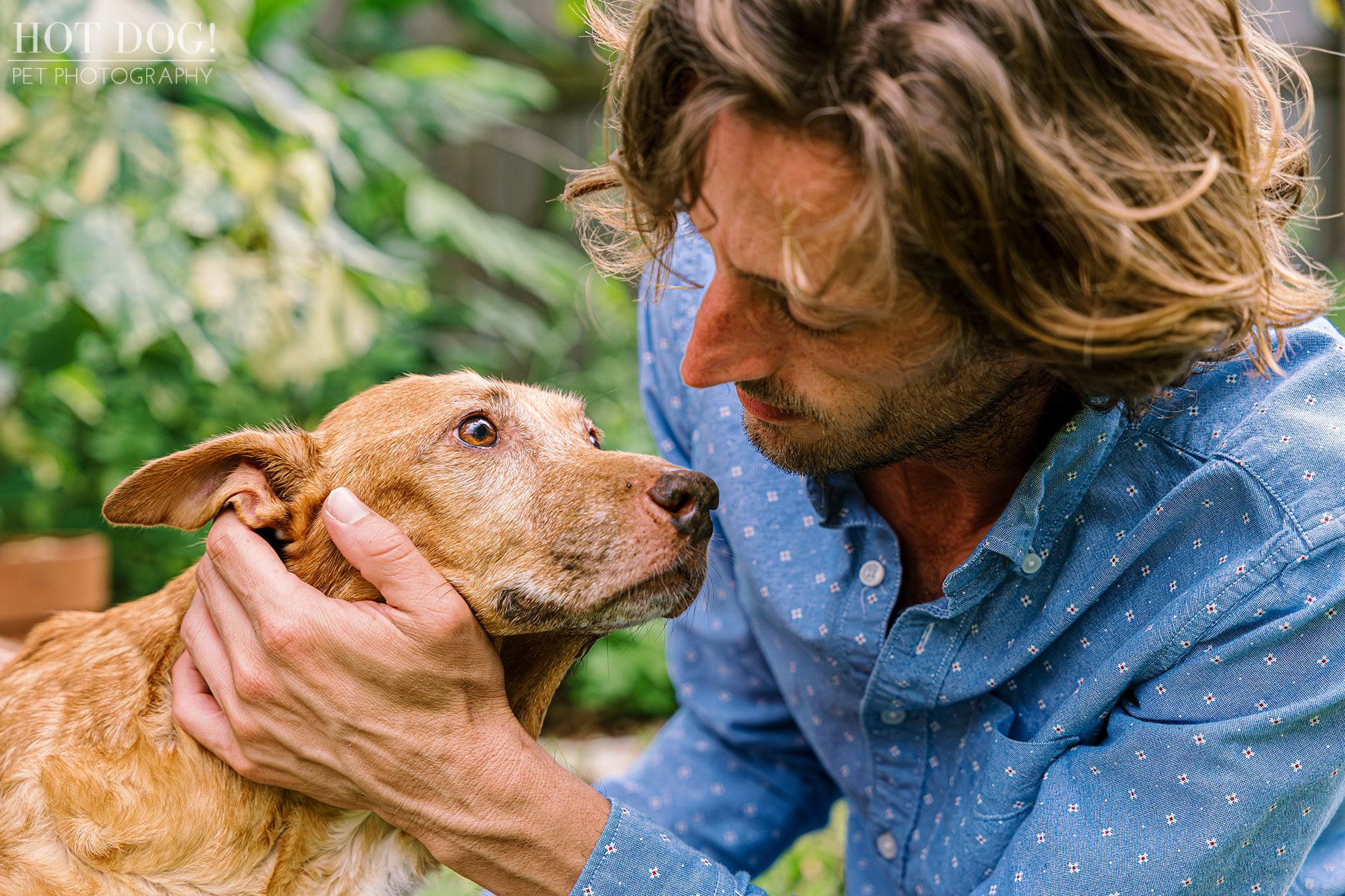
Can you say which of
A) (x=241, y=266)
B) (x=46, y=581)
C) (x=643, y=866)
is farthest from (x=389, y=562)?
(x=46, y=581)

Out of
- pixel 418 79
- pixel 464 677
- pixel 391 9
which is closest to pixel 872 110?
pixel 464 677

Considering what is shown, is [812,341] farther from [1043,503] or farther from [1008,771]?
[1008,771]

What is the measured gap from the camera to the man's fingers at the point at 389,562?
179 centimetres

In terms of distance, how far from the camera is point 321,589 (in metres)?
1.90

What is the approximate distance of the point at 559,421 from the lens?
7.42 feet

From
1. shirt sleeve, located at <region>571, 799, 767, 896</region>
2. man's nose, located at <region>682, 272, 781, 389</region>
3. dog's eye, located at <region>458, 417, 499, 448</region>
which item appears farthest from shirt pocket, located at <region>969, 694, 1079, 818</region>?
dog's eye, located at <region>458, 417, 499, 448</region>

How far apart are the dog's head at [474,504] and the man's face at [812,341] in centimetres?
27

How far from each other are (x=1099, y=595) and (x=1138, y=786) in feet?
1.09

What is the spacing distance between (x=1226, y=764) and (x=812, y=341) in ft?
3.07

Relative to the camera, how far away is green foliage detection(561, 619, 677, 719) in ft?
17.5

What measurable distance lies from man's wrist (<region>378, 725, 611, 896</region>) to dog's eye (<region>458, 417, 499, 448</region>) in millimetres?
589

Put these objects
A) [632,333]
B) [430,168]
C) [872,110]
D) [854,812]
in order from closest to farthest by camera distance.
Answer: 1. [872,110]
2. [854,812]
3. [632,333]
4. [430,168]

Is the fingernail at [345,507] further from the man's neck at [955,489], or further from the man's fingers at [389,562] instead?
the man's neck at [955,489]

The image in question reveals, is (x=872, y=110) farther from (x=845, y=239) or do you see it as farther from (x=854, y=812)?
(x=854, y=812)
